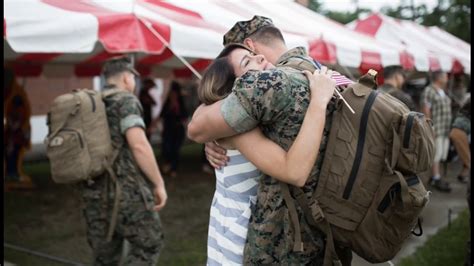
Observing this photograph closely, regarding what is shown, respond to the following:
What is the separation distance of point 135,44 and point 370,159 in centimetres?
240

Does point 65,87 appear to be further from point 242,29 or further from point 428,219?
point 242,29

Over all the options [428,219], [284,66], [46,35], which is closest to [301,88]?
[284,66]

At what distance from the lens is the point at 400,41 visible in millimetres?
10094

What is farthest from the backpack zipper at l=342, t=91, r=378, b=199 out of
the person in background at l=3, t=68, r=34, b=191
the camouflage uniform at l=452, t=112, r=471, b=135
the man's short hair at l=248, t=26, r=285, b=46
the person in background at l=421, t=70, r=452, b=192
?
the person in background at l=3, t=68, r=34, b=191

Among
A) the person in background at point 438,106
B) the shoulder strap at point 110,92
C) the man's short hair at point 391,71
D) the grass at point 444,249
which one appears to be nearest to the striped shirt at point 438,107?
the person in background at point 438,106

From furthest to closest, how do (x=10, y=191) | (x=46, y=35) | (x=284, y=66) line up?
1. (x=10, y=191)
2. (x=46, y=35)
3. (x=284, y=66)

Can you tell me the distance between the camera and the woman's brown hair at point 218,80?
1.91 metres

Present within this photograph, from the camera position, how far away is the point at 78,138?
334 cm

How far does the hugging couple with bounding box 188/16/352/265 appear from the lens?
68.6 inches

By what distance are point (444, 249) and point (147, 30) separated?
3762mm

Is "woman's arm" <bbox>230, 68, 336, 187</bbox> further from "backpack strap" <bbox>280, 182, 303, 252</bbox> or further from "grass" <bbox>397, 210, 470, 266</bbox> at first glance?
"grass" <bbox>397, 210, 470, 266</bbox>

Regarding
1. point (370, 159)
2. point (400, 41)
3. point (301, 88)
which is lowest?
point (400, 41)

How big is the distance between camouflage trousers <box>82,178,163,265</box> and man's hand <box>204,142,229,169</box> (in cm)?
164

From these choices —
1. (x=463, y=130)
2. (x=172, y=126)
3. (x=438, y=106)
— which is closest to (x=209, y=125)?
(x=463, y=130)
